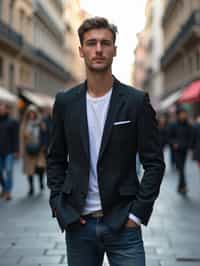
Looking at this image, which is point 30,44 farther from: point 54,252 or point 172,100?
point 54,252

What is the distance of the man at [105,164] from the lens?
96.3 inches

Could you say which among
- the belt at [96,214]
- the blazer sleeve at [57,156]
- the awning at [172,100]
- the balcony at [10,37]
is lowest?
the belt at [96,214]

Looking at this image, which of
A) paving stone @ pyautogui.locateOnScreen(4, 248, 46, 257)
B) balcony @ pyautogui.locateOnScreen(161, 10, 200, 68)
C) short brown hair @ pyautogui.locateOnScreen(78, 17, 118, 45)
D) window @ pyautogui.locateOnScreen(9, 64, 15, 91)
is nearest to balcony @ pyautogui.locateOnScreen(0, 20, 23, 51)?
window @ pyautogui.locateOnScreen(9, 64, 15, 91)

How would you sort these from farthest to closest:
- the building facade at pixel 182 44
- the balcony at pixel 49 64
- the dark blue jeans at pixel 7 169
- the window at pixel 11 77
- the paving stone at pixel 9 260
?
1. the balcony at pixel 49 64
2. the window at pixel 11 77
3. the building facade at pixel 182 44
4. the dark blue jeans at pixel 7 169
5. the paving stone at pixel 9 260

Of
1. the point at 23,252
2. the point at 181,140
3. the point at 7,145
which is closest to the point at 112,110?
the point at 23,252

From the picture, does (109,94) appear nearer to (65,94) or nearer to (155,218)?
(65,94)

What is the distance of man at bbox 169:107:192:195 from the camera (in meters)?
10.3

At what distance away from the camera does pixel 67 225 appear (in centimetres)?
249

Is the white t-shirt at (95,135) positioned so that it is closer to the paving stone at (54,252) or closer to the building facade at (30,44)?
the paving stone at (54,252)

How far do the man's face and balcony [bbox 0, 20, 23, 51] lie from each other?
2537 centimetres

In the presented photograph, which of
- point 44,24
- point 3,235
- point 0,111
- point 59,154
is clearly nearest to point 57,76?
point 44,24

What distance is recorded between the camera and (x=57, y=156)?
2756mm

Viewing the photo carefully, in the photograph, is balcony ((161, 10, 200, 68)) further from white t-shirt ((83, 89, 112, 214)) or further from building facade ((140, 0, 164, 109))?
white t-shirt ((83, 89, 112, 214))

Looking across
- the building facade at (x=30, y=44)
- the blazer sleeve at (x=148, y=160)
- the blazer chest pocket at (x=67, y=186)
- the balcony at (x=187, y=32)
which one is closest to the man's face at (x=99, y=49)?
the blazer sleeve at (x=148, y=160)
